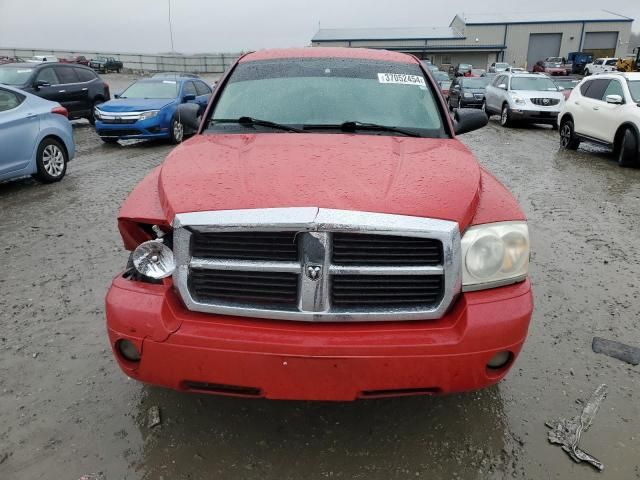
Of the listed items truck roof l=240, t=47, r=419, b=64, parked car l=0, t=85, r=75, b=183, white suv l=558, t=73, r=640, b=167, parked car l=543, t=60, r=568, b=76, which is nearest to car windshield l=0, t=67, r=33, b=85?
parked car l=0, t=85, r=75, b=183

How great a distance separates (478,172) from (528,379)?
Result: 128 centimetres

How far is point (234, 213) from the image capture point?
2.04 meters

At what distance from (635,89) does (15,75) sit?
13.9m

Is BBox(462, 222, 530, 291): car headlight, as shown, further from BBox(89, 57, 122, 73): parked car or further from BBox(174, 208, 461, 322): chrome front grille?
BBox(89, 57, 122, 73): parked car

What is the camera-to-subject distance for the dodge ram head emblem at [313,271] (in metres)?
2.02

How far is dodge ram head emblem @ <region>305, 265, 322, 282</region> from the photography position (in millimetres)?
2023

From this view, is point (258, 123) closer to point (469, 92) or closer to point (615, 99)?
→ point (615, 99)

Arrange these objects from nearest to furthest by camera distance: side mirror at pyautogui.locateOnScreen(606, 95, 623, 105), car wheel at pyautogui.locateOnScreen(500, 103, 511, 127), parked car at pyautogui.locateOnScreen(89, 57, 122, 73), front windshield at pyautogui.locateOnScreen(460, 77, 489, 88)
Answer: side mirror at pyautogui.locateOnScreen(606, 95, 623, 105) → car wheel at pyautogui.locateOnScreen(500, 103, 511, 127) → front windshield at pyautogui.locateOnScreen(460, 77, 489, 88) → parked car at pyautogui.locateOnScreen(89, 57, 122, 73)

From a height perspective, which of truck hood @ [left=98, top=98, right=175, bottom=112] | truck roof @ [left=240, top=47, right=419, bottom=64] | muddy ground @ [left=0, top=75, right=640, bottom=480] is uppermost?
truck roof @ [left=240, top=47, right=419, bottom=64]

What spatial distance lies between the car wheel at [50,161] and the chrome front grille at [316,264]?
6385 millimetres

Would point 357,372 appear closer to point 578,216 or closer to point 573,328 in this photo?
point 573,328

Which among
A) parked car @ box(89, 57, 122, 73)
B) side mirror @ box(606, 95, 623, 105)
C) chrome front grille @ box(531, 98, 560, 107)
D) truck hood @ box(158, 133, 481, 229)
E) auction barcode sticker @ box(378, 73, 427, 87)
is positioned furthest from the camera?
parked car @ box(89, 57, 122, 73)

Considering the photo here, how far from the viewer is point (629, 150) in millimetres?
9062

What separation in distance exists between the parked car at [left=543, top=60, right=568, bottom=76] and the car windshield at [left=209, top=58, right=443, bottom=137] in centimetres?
4505
